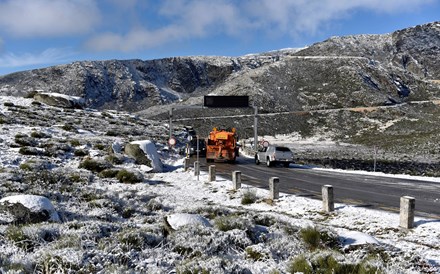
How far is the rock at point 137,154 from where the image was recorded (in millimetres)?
26478

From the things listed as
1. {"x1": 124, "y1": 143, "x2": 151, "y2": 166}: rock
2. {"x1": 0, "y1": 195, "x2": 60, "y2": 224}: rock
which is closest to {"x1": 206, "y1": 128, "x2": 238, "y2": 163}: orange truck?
{"x1": 124, "y1": 143, "x2": 151, "y2": 166}: rock

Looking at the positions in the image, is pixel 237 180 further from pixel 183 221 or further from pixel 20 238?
pixel 20 238

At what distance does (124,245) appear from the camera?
7195 mm

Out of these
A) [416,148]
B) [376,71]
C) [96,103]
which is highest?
[376,71]

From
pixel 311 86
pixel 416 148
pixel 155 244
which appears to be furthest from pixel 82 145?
pixel 311 86

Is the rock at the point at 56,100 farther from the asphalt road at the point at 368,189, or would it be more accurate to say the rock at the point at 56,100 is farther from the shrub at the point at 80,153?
the asphalt road at the point at 368,189

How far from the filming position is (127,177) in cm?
2025

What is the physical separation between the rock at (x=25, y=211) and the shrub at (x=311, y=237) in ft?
21.1

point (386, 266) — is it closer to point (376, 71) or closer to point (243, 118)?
point (243, 118)

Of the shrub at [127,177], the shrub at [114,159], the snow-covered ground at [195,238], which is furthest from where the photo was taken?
the shrub at [114,159]

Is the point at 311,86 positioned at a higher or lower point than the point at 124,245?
higher

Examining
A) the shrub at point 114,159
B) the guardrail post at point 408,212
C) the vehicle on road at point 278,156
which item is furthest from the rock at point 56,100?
the guardrail post at point 408,212

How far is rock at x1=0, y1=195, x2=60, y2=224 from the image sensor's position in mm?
9578

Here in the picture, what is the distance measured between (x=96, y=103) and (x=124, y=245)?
147m
